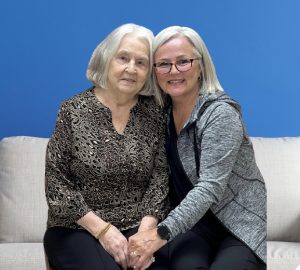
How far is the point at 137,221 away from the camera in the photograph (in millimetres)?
2508

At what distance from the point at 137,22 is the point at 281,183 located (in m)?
1.12

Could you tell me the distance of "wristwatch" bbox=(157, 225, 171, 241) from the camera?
2.29m

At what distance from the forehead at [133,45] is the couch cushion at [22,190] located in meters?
1.01

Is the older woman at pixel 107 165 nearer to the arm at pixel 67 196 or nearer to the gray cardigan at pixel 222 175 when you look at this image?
the arm at pixel 67 196

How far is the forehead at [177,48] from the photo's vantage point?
254cm

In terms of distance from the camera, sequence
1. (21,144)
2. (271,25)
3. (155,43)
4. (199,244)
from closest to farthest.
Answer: (199,244)
(155,43)
(21,144)
(271,25)

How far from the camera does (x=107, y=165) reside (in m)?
2.46

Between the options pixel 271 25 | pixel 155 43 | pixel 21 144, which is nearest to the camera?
pixel 155 43

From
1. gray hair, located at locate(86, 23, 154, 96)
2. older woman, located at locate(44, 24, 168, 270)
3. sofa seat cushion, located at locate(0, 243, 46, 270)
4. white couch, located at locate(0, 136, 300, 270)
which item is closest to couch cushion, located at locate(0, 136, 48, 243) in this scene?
white couch, located at locate(0, 136, 300, 270)

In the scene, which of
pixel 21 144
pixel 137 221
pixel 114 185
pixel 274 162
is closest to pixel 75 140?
pixel 114 185

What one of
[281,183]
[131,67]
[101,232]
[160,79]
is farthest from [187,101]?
[281,183]

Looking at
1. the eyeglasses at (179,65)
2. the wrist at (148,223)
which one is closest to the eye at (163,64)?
the eyeglasses at (179,65)

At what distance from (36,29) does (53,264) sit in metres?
1.54

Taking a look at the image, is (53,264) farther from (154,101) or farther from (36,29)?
(36,29)
